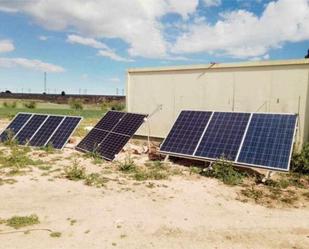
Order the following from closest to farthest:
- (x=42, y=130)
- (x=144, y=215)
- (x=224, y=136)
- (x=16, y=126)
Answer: (x=144, y=215), (x=224, y=136), (x=42, y=130), (x=16, y=126)

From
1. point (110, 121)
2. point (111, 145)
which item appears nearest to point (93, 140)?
Answer: point (110, 121)

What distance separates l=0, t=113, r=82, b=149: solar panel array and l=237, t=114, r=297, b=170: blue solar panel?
8.01m

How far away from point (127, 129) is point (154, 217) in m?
6.60

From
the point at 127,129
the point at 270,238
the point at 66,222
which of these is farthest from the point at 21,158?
the point at 270,238

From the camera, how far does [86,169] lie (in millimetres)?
11680

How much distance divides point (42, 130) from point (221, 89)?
8.58 m

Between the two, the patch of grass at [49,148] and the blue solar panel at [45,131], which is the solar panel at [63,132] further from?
the blue solar panel at [45,131]

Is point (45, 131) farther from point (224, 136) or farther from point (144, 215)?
point (144, 215)

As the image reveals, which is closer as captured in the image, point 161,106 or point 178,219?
point 178,219

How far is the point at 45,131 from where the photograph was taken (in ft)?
51.3

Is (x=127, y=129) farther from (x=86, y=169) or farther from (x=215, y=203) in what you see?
(x=215, y=203)

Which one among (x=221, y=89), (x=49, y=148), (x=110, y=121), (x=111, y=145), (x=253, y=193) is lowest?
(x=253, y=193)

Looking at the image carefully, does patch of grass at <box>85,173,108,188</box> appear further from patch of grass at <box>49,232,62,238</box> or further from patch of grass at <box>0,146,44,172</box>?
patch of grass at <box>49,232,62,238</box>

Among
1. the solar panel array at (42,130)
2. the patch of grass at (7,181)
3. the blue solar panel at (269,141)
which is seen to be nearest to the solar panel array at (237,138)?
the blue solar panel at (269,141)
